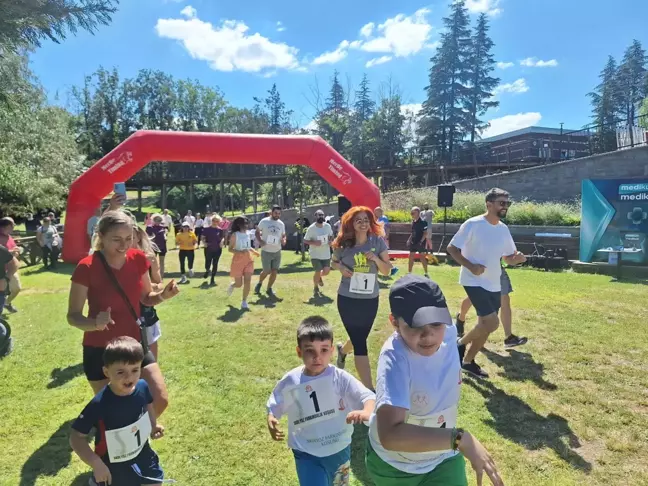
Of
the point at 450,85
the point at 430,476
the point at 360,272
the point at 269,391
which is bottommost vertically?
the point at 269,391

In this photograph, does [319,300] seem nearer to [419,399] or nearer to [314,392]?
[314,392]

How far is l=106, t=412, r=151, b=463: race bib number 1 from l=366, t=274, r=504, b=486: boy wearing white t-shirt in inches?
49.0

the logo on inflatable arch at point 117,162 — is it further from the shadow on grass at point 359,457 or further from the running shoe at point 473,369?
the shadow on grass at point 359,457

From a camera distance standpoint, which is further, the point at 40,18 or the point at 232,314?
the point at 232,314

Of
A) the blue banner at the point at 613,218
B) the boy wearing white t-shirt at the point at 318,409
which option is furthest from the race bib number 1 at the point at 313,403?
the blue banner at the point at 613,218

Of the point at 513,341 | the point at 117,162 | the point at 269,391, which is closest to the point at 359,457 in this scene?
the point at 269,391

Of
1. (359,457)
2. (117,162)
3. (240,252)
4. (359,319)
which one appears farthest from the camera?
(117,162)

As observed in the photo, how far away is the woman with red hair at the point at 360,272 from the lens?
158 inches

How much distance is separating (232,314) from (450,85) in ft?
147

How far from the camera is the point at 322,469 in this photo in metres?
2.26

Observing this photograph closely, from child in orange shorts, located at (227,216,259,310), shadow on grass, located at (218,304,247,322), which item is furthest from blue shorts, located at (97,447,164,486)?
child in orange shorts, located at (227,216,259,310)

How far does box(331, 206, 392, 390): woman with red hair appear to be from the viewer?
4.01m

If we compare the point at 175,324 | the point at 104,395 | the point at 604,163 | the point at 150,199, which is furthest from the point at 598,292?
the point at 150,199

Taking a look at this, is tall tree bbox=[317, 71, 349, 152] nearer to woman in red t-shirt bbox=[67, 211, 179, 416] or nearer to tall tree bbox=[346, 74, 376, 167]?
tall tree bbox=[346, 74, 376, 167]
